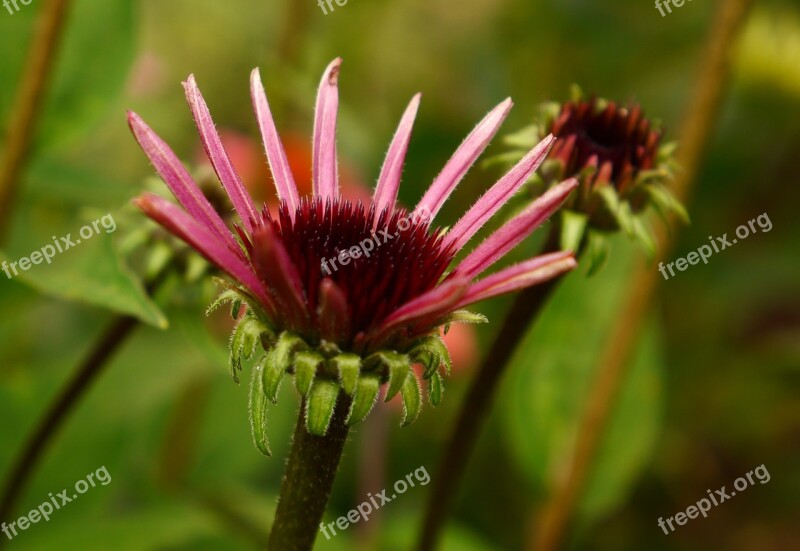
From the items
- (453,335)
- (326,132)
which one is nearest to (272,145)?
(326,132)

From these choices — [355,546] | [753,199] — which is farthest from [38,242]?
[753,199]

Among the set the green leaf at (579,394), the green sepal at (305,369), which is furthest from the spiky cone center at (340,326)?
the green leaf at (579,394)

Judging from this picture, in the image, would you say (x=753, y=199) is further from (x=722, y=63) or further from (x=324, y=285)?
(x=324, y=285)

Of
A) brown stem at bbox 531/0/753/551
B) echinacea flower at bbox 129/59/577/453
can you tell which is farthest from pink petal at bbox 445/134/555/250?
brown stem at bbox 531/0/753/551

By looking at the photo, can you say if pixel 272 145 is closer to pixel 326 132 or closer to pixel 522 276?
pixel 326 132

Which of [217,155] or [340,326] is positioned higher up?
[217,155]

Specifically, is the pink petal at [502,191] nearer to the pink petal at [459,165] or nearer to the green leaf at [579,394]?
the pink petal at [459,165]

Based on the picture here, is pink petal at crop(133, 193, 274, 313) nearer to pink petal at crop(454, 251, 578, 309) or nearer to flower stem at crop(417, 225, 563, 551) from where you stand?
pink petal at crop(454, 251, 578, 309)

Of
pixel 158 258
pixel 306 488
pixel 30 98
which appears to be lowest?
pixel 306 488
